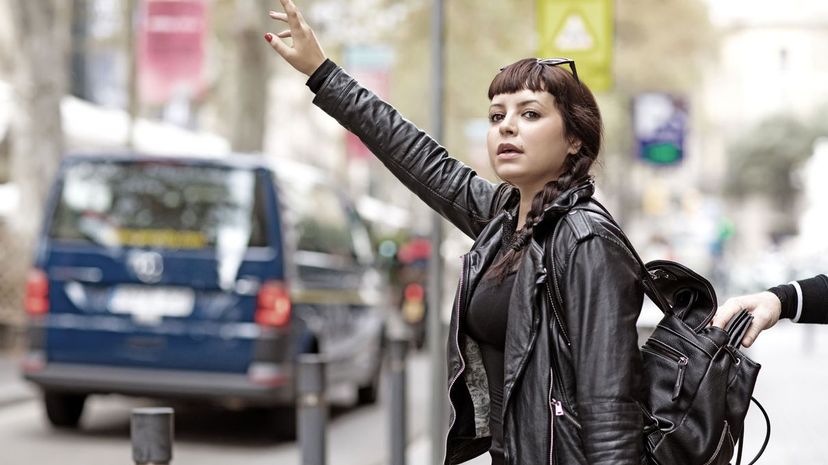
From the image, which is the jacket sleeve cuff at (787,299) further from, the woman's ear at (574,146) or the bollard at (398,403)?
the bollard at (398,403)

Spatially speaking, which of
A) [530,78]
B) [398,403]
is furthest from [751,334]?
[398,403]

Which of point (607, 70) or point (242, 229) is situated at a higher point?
point (607, 70)

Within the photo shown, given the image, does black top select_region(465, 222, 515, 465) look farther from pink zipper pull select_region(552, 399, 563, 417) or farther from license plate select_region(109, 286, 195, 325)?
license plate select_region(109, 286, 195, 325)

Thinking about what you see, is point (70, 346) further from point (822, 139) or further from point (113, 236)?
point (822, 139)

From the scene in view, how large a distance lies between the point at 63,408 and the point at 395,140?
23.5 feet

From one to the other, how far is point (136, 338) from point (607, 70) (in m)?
3.65

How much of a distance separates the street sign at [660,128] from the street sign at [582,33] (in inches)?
513

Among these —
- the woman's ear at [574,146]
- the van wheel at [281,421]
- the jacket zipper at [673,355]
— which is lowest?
the van wheel at [281,421]

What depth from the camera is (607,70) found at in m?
9.73

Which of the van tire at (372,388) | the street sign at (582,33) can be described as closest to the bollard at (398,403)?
the street sign at (582,33)

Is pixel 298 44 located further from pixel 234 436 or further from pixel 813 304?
pixel 234 436

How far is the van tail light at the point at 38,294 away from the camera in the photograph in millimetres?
9438

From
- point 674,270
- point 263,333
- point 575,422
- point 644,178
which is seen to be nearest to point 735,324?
point 674,270

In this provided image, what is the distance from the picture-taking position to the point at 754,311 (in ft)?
9.91
